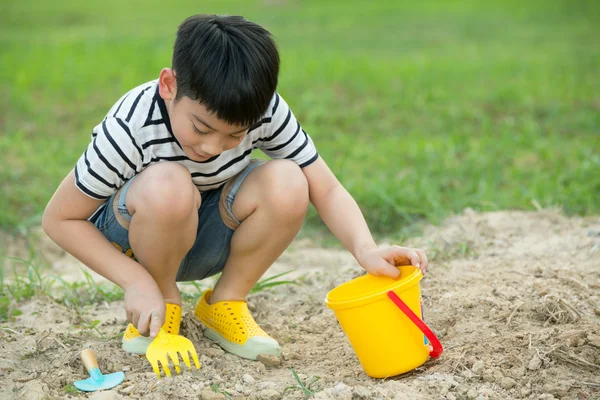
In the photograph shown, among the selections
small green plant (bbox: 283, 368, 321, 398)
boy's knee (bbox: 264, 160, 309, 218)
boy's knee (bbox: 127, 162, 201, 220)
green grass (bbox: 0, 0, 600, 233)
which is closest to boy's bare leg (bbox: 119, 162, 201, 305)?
boy's knee (bbox: 127, 162, 201, 220)

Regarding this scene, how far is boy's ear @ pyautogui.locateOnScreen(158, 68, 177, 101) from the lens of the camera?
6.74ft

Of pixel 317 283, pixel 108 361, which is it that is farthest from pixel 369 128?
pixel 108 361

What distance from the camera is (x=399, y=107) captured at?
562 centimetres

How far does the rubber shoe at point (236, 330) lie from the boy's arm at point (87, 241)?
32 cm

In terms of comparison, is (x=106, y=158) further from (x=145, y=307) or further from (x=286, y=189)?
(x=286, y=189)

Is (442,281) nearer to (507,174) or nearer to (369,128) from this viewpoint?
(507,174)

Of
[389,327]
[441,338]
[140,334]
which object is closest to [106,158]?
[140,334]

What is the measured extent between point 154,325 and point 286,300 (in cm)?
91

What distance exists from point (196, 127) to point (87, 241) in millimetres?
469

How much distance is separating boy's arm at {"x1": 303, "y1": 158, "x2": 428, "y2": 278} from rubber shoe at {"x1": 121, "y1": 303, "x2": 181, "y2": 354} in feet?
1.77

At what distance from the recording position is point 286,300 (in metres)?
2.83

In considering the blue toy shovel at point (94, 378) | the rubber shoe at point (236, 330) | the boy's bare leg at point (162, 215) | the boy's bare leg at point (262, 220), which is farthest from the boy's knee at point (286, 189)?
the blue toy shovel at point (94, 378)

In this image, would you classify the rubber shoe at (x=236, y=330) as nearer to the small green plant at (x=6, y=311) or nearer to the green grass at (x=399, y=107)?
the small green plant at (x=6, y=311)

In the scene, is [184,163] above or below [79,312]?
above
